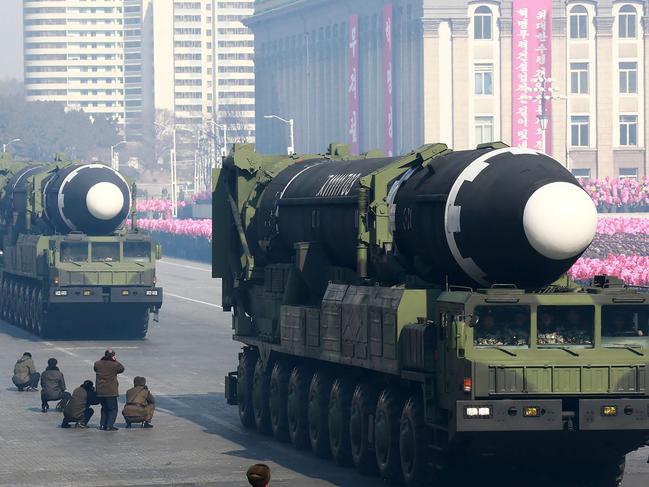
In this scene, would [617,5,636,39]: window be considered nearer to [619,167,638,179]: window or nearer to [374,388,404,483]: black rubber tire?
[619,167,638,179]: window

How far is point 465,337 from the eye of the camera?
22.9m

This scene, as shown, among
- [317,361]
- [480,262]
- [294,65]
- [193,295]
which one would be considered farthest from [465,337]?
[294,65]

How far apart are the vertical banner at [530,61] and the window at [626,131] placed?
15.2m

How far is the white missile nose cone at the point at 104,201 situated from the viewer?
165 feet

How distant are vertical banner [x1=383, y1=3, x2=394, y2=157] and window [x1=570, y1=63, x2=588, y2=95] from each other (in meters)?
13.7

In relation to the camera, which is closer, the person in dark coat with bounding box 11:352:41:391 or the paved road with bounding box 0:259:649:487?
the paved road with bounding box 0:259:649:487

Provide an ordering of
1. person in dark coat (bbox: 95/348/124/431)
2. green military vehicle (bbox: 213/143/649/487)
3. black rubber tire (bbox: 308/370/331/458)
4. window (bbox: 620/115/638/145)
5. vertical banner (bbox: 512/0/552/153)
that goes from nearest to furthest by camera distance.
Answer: green military vehicle (bbox: 213/143/649/487), black rubber tire (bbox: 308/370/331/458), person in dark coat (bbox: 95/348/124/431), vertical banner (bbox: 512/0/552/153), window (bbox: 620/115/638/145)

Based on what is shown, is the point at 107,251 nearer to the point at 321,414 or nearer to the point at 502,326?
the point at 321,414

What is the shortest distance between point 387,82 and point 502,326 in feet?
398

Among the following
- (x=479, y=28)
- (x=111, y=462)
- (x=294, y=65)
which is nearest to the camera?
(x=111, y=462)

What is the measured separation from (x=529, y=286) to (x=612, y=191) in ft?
240

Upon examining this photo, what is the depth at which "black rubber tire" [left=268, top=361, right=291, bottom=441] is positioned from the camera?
30.4m

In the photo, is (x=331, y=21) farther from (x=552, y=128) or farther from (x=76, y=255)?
(x=76, y=255)

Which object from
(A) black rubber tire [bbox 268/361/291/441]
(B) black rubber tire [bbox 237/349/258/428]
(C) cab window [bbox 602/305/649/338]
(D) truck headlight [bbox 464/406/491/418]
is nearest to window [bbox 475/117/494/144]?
(B) black rubber tire [bbox 237/349/258/428]
